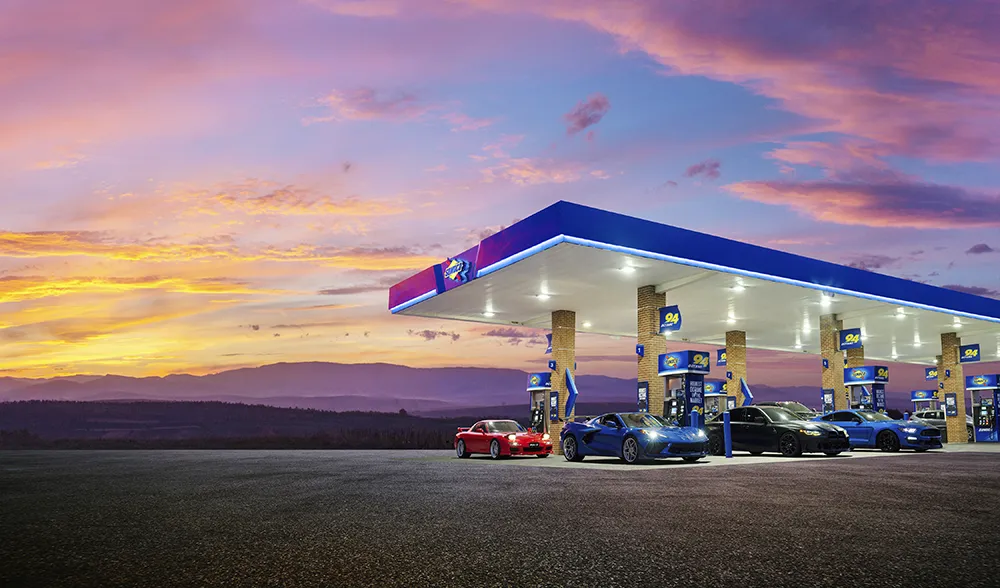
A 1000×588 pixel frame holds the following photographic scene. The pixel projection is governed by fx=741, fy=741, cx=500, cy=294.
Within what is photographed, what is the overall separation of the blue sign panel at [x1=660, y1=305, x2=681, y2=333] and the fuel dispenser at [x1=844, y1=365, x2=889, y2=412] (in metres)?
12.4

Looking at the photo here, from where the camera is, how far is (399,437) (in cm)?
5603

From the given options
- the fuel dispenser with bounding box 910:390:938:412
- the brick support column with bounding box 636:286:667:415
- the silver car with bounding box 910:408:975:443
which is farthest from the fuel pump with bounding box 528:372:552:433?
the fuel dispenser with bounding box 910:390:938:412

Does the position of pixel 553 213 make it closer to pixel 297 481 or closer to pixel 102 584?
pixel 297 481

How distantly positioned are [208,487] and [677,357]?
51.3ft

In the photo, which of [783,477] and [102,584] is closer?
[102,584]

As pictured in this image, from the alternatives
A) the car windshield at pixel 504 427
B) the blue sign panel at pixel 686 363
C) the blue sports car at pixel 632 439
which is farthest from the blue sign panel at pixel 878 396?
the car windshield at pixel 504 427

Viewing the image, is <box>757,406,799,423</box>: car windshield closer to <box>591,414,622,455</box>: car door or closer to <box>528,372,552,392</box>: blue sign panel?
<box>591,414,622,455</box>: car door

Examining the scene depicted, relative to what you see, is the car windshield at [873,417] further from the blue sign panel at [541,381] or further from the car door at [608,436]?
the blue sign panel at [541,381]

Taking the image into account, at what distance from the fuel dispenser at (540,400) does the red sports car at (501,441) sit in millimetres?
7116

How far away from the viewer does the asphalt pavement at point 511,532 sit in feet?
17.0

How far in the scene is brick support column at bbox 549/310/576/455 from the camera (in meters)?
30.6

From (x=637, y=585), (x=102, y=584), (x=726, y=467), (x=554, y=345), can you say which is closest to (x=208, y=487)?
(x=102, y=584)

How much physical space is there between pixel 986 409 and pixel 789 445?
70.2 ft

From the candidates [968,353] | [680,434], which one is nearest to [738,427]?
[680,434]
